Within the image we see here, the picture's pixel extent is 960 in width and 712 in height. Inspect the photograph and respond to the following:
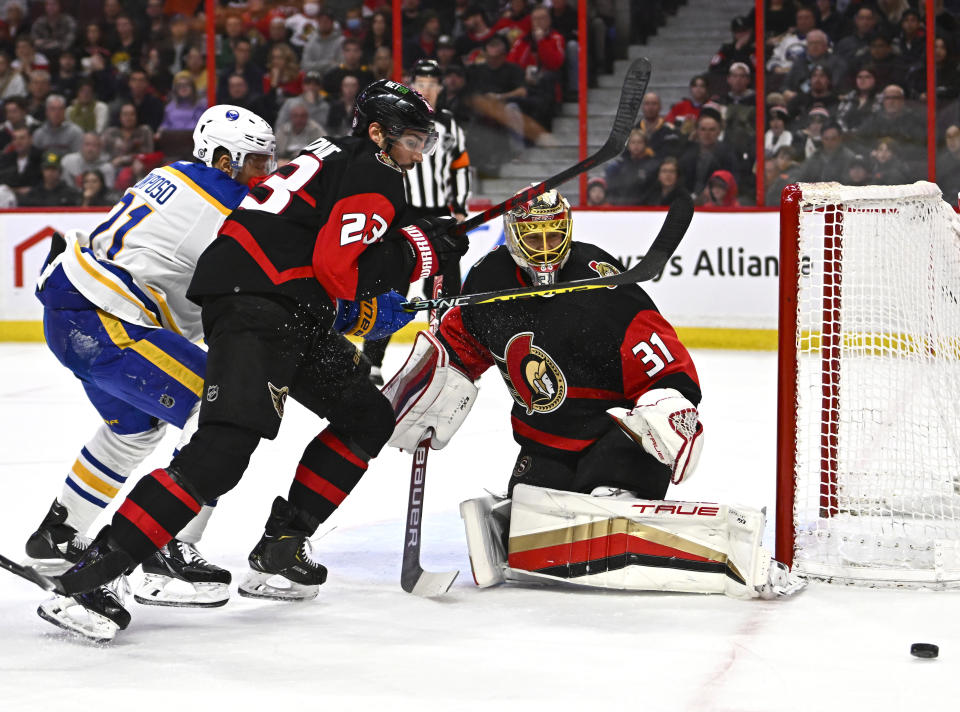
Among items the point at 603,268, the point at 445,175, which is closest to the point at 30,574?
the point at 603,268

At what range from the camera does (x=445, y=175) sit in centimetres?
603

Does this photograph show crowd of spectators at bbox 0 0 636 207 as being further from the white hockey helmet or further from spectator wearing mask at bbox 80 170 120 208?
the white hockey helmet

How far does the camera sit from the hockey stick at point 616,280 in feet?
9.05

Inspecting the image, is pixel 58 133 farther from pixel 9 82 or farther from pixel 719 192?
pixel 719 192

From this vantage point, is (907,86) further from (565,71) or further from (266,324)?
(266,324)

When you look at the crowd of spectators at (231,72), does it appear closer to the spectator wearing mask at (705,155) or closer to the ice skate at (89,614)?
the spectator wearing mask at (705,155)

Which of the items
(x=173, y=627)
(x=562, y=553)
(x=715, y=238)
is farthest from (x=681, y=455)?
(x=715, y=238)

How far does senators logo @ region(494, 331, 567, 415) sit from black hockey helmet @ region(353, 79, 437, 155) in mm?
522

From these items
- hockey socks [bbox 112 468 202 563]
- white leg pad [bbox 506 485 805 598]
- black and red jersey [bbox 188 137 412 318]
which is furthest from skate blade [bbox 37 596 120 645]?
white leg pad [bbox 506 485 805 598]

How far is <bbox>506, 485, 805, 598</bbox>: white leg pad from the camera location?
2.76m

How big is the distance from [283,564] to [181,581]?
0.25 meters

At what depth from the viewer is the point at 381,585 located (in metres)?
2.96

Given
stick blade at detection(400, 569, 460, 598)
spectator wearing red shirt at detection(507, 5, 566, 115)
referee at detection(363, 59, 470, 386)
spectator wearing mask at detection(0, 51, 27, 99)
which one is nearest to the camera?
stick blade at detection(400, 569, 460, 598)

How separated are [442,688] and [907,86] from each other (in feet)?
18.2
